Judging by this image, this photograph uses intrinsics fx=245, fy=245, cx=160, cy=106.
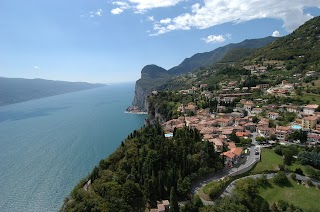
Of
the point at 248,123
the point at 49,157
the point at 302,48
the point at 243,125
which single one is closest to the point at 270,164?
the point at 243,125

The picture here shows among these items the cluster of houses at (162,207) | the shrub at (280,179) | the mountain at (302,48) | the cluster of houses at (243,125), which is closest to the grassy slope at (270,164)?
the shrub at (280,179)

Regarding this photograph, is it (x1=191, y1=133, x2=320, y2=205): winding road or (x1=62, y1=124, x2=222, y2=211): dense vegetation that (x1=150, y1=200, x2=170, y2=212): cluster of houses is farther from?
(x1=191, y1=133, x2=320, y2=205): winding road

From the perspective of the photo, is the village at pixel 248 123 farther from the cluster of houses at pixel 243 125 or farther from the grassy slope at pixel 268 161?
the grassy slope at pixel 268 161

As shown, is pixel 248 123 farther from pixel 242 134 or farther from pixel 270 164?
pixel 270 164

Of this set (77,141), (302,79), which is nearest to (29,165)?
(77,141)

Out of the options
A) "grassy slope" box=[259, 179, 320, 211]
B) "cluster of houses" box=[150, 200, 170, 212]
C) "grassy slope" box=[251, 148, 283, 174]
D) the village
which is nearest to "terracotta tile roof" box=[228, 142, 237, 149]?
the village

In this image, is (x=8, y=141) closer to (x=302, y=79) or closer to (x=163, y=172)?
(x=163, y=172)
